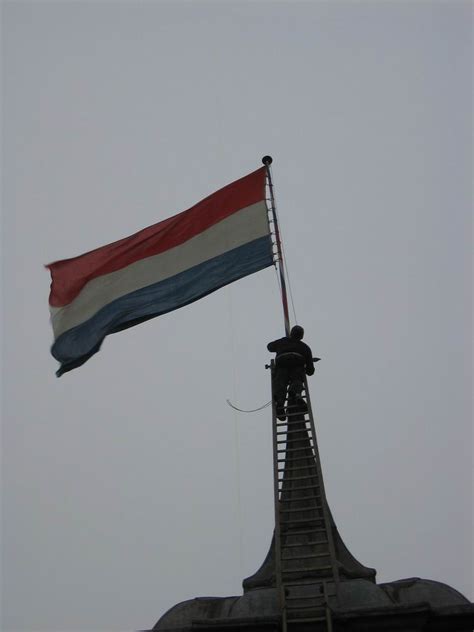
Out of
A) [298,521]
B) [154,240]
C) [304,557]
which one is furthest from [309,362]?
[154,240]

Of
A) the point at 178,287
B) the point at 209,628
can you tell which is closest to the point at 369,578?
the point at 209,628

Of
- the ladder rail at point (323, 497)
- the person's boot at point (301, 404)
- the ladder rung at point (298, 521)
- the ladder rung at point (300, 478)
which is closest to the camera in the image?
the ladder rail at point (323, 497)

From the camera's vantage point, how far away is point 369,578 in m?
23.1

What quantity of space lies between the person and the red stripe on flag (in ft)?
12.5

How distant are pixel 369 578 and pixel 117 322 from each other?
907 centimetres

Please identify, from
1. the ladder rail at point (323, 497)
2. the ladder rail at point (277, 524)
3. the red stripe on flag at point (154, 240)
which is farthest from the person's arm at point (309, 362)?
the red stripe on flag at point (154, 240)

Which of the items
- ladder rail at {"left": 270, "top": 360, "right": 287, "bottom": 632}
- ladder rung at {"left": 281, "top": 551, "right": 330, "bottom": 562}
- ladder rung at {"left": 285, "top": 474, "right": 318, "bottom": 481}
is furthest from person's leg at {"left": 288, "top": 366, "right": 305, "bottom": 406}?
ladder rung at {"left": 281, "top": 551, "right": 330, "bottom": 562}

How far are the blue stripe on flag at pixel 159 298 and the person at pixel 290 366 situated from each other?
202 centimetres

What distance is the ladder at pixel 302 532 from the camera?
2073cm

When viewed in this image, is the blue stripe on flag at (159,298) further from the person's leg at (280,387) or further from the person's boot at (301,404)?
the person's boot at (301,404)

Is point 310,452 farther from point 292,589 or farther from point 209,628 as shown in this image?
point 209,628

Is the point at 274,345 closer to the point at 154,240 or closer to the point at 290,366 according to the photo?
the point at 290,366

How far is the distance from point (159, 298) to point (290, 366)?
12.8ft

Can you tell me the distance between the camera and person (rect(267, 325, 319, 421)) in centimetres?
2498
